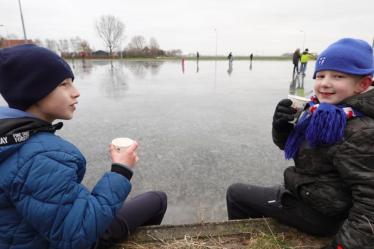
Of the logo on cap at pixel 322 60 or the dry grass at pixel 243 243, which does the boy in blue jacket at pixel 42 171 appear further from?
the logo on cap at pixel 322 60

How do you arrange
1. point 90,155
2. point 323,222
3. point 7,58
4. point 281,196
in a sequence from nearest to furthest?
point 7,58, point 323,222, point 281,196, point 90,155

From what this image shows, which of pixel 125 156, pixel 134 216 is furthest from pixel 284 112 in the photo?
pixel 134 216

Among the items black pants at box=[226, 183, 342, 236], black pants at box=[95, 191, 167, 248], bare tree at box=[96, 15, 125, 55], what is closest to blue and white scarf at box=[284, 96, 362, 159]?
black pants at box=[226, 183, 342, 236]

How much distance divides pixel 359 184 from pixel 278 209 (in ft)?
2.17

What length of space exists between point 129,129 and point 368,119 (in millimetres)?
4733

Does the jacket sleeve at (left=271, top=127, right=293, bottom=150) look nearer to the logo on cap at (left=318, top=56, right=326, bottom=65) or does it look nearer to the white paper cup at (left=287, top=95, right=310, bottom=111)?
the white paper cup at (left=287, top=95, right=310, bottom=111)

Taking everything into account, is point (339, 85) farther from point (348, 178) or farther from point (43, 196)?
point (43, 196)

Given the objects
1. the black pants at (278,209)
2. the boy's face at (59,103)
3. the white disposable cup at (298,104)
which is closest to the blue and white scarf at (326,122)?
the white disposable cup at (298,104)

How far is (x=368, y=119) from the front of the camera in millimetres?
1525

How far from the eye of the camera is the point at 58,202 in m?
1.17

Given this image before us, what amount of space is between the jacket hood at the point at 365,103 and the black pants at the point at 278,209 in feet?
2.35

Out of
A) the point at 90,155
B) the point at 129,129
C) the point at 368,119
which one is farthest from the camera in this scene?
the point at 129,129

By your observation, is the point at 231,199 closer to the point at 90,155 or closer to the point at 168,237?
the point at 168,237

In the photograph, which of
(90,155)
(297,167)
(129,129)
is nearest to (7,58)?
(297,167)
